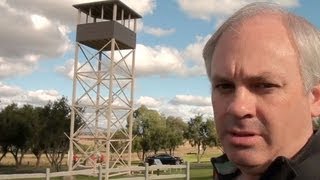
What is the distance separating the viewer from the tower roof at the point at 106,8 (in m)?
26.3

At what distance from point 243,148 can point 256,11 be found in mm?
392

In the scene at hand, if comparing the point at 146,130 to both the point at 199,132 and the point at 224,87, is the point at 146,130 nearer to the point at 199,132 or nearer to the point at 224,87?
the point at 199,132

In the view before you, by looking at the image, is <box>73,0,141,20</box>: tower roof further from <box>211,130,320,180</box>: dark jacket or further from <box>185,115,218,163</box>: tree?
A: <box>185,115,218,163</box>: tree

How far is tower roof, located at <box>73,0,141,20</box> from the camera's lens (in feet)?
86.4

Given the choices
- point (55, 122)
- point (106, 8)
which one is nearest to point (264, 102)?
point (106, 8)

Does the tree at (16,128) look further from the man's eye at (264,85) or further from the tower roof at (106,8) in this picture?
the man's eye at (264,85)

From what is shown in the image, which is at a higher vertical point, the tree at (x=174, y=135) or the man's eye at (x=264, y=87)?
the tree at (x=174, y=135)

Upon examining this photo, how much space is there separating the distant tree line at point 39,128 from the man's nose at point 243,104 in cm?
3857

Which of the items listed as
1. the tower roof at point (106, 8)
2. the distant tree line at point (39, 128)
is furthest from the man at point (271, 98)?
the distant tree line at point (39, 128)

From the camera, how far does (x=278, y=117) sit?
1.19 metres

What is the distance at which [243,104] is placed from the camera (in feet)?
3.92

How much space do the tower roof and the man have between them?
25371mm

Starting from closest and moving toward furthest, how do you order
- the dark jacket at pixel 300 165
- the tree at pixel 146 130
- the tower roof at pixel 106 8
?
the dark jacket at pixel 300 165 → the tower roof at pixel 106 8 → the tree at pixel 146 130

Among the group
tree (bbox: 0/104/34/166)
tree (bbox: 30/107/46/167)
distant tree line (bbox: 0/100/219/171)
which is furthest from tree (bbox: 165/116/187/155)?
tree (bbox: 30/107/46/167)
